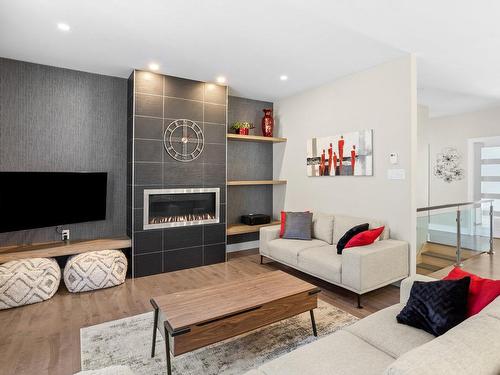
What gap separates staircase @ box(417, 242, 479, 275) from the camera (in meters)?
3.83

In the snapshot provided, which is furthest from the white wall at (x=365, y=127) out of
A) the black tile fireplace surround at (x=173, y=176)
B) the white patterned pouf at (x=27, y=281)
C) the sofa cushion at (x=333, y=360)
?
the white patterned pouf at (x=27, y=281)

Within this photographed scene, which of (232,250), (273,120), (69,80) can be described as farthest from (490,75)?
(69,80)

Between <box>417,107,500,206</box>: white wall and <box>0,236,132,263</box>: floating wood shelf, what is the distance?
18.7 feet

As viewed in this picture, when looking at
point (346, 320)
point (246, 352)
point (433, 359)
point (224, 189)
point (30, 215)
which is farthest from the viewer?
point (224, 189)

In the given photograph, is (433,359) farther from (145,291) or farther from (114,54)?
(114,54)

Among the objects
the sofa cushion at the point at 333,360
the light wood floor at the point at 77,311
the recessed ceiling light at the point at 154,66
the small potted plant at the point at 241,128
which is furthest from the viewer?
the small potted plant at the point at 241,128

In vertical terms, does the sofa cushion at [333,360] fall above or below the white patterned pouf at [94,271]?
above

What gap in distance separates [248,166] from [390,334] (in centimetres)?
404

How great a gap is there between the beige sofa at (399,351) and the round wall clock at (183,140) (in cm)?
322

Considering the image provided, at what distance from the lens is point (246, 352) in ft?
7.23

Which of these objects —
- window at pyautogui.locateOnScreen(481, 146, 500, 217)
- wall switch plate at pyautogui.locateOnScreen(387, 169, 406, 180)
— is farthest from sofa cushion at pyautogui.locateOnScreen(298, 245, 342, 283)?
window at pyautogui.locateOnScreen(481, 146, 500, 217)

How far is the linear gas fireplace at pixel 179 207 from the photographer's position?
4.04 metres

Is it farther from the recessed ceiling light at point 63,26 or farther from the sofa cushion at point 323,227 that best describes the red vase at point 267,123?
the recessed ceiling light at point 63,26

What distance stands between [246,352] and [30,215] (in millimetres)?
2906
